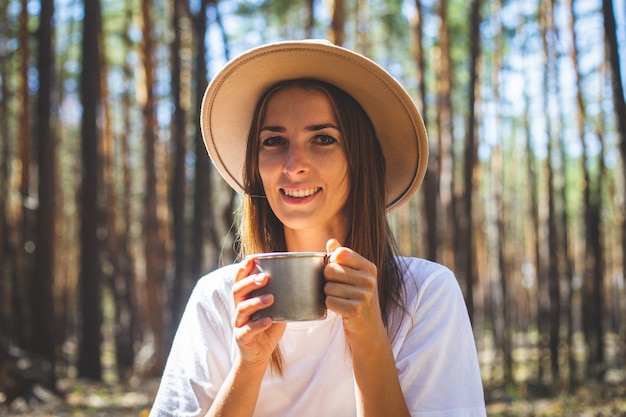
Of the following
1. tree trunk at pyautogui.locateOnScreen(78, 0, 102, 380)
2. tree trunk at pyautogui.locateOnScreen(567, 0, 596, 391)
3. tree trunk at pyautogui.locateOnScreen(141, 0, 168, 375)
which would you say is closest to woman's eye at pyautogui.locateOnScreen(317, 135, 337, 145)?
tree trunk at pyautogui.locateOnScreen(78, 0, 102, 380)

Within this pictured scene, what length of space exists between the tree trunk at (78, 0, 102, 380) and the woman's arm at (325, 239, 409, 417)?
10141 millimetres

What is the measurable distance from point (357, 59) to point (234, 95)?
0.38 m

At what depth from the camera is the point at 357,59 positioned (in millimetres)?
1896

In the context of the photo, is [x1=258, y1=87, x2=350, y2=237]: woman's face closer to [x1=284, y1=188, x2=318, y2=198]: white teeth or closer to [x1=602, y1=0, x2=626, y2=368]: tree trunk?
[x1=284, y1=188, x2=318, y2=198]: white teeth

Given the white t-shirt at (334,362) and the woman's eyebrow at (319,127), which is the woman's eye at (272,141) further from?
the white t-shirt at (334,362)

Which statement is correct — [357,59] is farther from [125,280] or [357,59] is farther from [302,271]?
[125,280]

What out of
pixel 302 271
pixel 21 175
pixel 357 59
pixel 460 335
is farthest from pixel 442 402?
pixel 21 175

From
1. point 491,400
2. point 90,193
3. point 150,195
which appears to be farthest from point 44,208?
point 491,400

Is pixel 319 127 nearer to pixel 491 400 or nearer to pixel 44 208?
pixel 491 400

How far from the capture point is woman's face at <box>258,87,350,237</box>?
1.82 metres

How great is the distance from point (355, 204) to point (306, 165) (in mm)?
174

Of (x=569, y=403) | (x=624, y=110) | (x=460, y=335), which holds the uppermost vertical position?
(x=624, y=110)

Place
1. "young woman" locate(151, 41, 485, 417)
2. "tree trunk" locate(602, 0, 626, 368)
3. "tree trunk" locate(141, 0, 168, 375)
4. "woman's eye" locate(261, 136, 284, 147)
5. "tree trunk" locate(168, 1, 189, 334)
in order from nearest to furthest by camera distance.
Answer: "young woman" locate(151, 41, 485, 417)
"woman's eye" locate(261, 136, 284, 147)
"tree trunk" locate(602, 0, 626, 368)
"tree trunk" locate(168, 1, 189, 334)
"tree trunk" locate(141, 0, 168, 375)

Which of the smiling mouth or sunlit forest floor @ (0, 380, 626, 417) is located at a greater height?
the smiling mouth
